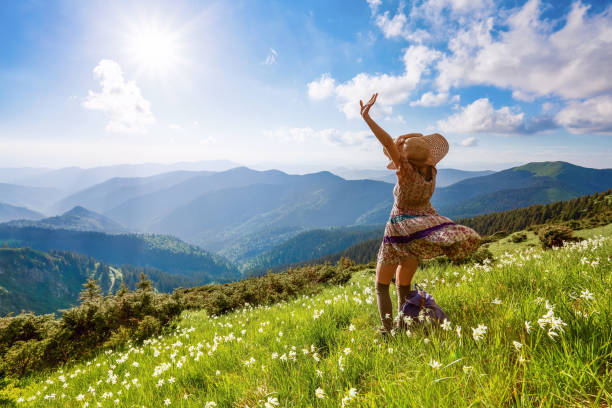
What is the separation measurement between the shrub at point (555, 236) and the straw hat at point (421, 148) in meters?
16.2

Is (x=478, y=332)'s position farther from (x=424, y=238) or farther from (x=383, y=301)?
(x=383, y=301)

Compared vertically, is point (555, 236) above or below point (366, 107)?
below

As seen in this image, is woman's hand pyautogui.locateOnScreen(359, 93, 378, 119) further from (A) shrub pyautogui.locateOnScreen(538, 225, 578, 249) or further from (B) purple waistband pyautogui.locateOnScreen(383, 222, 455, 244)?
(A) shrub pyautogui.locateOnScreen(538, 225, 578, 249)

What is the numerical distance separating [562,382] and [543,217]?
417 feet

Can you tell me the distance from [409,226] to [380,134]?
138cm

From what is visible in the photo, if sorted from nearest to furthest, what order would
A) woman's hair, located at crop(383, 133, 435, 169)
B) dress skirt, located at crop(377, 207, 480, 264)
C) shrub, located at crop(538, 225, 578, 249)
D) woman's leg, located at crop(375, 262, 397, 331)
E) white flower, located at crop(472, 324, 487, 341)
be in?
white flower, located at crop(472, 324, 487, 341), dress skirt, located at crop(377, 207, 480, 264), woman's leg, located at crop(375, 262, 397, 331), woman's hair, located at crop(383, 133, 435, 169), shrub, located at crop(538, 225, 578, 249)

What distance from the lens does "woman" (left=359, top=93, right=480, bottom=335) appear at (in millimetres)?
3621

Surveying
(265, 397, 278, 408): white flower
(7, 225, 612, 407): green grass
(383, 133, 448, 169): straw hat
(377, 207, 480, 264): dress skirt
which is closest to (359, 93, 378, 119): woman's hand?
(383, 133, 448, 169): straw hat

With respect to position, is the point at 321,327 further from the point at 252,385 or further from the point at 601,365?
the point at 601,365

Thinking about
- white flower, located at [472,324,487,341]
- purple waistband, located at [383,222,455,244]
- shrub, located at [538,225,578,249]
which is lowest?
shrub, located at [538,225,578,249]

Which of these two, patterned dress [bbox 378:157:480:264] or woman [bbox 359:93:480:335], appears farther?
woman [bbox 359:93:480:335]

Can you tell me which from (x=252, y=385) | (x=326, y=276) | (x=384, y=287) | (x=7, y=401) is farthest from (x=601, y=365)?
(x=326, y=276)

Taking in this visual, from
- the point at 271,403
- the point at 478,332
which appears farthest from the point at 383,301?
the point at 271,403

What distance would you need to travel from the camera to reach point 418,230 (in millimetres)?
3658
